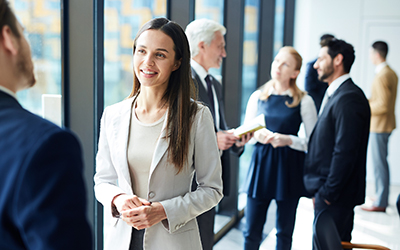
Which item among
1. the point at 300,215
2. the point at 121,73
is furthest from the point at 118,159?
the point at 300,215

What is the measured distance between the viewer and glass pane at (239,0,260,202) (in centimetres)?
493

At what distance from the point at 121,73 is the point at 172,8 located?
883 millimetres

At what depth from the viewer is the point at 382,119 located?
5.45 m

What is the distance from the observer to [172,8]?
9.50 ft

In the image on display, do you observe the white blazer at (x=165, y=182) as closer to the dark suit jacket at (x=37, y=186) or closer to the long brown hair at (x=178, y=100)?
the long brown hair at (x=178, y=100)

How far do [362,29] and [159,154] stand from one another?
6.16m

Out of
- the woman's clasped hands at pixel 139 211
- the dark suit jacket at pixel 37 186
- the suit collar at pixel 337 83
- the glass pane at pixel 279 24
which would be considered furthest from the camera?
the glass pane at pixel 279 24

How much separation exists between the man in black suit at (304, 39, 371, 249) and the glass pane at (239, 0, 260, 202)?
2298mm

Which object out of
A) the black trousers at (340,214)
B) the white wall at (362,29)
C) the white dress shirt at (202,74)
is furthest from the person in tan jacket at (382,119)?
the white dress shirt at (202,74)

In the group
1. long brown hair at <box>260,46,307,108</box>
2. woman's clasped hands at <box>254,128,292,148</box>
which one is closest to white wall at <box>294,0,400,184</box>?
long brown hair at <box>260,46,307,108</box>

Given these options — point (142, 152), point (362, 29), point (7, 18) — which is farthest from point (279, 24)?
point (7, 18)

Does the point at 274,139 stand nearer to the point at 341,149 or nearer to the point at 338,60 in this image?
the point at 341,149

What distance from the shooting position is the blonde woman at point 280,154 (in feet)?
9.63

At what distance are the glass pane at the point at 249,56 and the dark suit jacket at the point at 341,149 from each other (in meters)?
2.40
